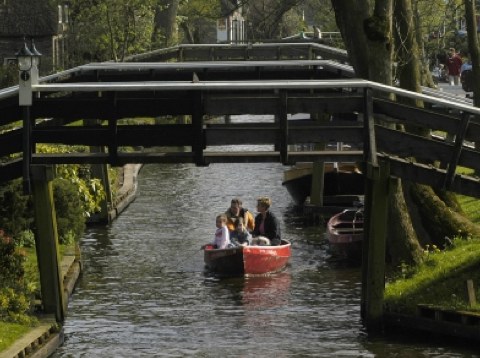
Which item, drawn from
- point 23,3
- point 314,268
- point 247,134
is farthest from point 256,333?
point 23,3

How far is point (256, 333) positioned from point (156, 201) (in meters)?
18.1

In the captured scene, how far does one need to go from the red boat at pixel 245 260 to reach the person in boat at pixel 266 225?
77cm

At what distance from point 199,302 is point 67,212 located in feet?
15.5

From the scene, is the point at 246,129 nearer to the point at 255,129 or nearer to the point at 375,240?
the point at 255,129

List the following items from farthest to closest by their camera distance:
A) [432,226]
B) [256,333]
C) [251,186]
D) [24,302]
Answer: [251,186] → [432,226] → [256,333] → [24,302]

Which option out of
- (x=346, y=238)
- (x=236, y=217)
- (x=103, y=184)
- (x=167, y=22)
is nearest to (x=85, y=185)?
(x=103, y=184)

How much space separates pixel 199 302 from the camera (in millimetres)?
26719

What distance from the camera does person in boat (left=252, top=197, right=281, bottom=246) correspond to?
3056 cm

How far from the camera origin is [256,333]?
23.8 metres

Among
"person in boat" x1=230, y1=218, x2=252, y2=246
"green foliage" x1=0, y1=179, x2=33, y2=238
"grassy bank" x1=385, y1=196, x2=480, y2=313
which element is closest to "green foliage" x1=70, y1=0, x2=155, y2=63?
"person in boat" x1=230, y1=218, x2=252, y2=246

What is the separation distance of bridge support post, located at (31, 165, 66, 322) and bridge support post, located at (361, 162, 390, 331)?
4.74 metres

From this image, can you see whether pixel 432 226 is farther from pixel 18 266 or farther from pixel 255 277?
pixel 18 266

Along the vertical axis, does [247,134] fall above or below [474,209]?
above

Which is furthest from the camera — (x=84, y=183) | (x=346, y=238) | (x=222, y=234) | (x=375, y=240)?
(x=84, y=183)
